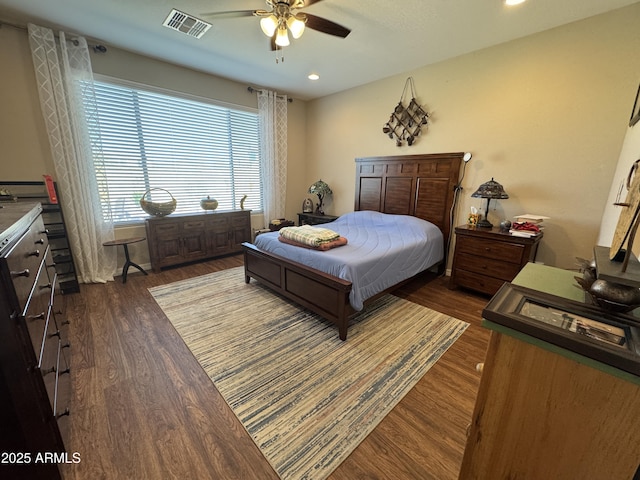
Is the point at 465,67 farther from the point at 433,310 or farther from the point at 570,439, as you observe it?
the point at 570,439

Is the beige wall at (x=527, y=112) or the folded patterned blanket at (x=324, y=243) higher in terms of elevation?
the beige wall at (x=527, y=112)

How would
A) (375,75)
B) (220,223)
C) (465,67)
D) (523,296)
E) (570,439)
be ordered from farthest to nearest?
(220,223)
(375,75)
(465,67)
(523,296)
(570,439)

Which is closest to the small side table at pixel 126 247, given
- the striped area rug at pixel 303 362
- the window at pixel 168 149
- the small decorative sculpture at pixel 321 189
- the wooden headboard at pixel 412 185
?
the window at pixel 168 149

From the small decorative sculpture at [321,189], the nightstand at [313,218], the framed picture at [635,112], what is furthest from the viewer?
the small decorative sculpture at [321,189]

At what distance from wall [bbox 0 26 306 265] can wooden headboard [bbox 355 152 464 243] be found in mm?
2508

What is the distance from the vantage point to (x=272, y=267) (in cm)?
279

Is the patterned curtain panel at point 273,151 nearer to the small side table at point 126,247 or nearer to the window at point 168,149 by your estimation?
the window at point 168,149

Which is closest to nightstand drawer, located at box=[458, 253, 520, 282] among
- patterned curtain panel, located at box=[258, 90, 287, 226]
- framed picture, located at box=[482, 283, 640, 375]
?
framed picture, located at box=[482, 283, 640, 375]

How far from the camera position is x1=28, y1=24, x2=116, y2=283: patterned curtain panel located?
265cm

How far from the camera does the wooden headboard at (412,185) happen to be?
336 centimetres

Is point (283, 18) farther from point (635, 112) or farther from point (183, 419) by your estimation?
point (635, 112)

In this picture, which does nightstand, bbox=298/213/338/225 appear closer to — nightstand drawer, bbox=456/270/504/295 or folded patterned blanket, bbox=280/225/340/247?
folded patterned blanket, bbox=280/225/340/247

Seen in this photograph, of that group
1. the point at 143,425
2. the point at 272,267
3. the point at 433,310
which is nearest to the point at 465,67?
the point at 433,310

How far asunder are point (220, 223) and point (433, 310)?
3.28 meters
